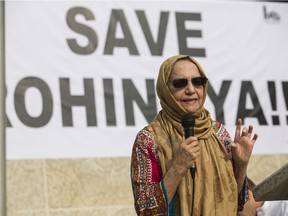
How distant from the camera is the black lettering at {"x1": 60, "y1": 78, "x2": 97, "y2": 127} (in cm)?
483

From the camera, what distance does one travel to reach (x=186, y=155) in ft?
7.42

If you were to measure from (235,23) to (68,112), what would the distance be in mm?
1528

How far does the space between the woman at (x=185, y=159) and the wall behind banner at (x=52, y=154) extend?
7.78 ft

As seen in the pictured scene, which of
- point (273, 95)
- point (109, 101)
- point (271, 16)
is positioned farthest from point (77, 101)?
point (271, 16)

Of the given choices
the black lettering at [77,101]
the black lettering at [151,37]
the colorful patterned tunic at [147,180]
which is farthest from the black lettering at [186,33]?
the colorful patterned tunic at [147,180]

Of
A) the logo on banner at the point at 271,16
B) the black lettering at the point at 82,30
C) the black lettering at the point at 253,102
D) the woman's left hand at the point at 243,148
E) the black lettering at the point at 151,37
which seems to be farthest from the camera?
the logo on banner at the point at 271,16

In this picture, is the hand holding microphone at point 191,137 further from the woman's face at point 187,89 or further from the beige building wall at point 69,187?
the beige building wall at point 69,187

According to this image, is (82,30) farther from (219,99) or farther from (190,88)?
(190,88)

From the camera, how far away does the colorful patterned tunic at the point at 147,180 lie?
2.27 m

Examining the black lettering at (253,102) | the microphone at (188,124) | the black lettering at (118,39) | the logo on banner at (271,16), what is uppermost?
the logo on banner at (271,16)

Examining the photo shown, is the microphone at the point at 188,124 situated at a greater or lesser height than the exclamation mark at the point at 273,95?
lesser

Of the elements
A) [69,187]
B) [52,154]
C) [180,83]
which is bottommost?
[69,187]

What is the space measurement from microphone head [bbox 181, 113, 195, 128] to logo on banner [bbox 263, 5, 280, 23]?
3.27 metres

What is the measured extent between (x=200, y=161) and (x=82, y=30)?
2.79 metres
